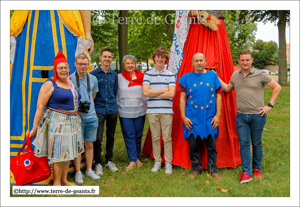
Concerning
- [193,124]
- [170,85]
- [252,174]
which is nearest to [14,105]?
[170,85]

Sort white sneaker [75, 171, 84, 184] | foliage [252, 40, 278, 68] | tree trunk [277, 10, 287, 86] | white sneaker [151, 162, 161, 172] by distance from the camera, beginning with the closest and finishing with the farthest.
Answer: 1. white sneaker [75, 171, 84, 184]
2. white sneaker [151, 162, 161, 172]
3. tree trunk [277, 10, 287, 86]
4. foliage [252, 40, 278, 68]

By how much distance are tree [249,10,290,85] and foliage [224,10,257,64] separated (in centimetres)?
53

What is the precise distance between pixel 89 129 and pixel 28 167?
1030 mm

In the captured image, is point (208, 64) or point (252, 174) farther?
point (208, 64)

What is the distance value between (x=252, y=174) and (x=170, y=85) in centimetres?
198

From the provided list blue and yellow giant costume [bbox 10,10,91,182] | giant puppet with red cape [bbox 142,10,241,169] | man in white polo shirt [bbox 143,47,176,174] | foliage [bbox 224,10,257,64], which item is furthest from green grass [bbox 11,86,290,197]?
foliage [bbox 224,10,257,64]

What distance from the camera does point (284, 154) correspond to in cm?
551

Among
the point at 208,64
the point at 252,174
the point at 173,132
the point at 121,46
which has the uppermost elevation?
the point at 121,46

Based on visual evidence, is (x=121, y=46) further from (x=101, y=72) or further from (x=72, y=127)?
(x=72, y=127)

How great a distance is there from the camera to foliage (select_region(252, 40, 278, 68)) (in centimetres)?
2859

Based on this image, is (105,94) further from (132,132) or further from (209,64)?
(209,64)

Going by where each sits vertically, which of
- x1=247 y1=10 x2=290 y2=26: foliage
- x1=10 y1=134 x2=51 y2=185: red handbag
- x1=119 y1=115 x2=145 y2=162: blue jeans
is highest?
x1=247 y1=10 x2=290 y2=26: foliage

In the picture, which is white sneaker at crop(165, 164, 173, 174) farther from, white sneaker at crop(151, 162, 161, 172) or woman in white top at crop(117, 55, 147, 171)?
woman in white top at crop(117, 55, 147, 171)

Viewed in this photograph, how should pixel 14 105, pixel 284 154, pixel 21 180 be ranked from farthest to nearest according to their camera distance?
pixel 284 154
pixel 14 105
pixel 21 180
